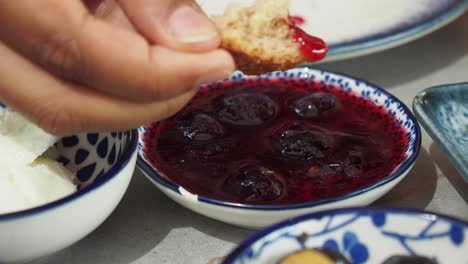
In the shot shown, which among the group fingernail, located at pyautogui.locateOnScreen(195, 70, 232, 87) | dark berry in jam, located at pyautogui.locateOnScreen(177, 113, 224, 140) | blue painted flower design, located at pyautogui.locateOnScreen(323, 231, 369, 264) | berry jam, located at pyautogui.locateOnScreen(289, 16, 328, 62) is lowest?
dark berry in jam, located at pyautogui.locateOnScreen(177, 113, 224, 140)

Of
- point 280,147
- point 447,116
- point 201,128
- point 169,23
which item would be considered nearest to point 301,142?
point 280,147

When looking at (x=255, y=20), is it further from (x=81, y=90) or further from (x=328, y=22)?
(x=328, y=22)

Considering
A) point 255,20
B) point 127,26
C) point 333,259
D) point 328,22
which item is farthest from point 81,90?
point 328,22

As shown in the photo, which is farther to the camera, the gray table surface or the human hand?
the gray table surface

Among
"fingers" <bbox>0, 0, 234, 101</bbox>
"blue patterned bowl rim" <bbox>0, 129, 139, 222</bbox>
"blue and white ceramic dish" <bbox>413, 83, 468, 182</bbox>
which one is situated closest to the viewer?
"fingers" <bbox>0, 0, 234, 101</bbox>

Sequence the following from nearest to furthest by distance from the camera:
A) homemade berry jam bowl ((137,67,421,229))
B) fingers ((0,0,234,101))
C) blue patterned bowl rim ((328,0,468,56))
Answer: fingers ((0,0,234,101))
homemade berry jam bowl ((137,67,421,229))
blue patterned bowl rim ((328,0,468,56))

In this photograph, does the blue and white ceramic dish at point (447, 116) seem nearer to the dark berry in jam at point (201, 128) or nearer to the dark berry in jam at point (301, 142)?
the dark berry in jam at point (301, 142)

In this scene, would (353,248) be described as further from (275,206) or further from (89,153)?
(89,153)

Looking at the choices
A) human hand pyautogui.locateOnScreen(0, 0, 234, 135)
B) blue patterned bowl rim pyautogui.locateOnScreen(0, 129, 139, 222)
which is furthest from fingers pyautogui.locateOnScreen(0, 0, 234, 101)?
blue patterned bowl rim pyautogui.locateOnScreen(0, 129, 139, 222)

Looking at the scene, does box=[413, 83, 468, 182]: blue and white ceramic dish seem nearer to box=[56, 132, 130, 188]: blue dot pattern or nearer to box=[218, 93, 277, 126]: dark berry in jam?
box=[218, 93, 277, 126]: dark berry in jam
